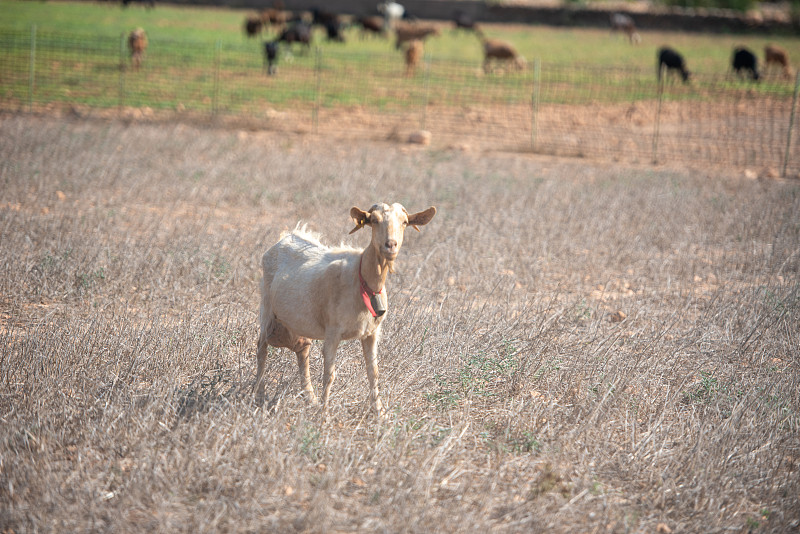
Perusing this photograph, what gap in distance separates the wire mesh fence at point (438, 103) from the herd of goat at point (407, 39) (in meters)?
0.65

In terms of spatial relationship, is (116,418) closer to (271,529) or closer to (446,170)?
(271,529)

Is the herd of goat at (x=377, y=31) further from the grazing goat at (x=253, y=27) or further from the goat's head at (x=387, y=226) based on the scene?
the goat's head at (x=387, y=226)

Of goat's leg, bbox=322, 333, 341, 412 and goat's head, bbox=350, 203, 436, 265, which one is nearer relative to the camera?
goat's head, bbox=350, 203, 436, 265

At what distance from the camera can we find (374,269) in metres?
4.34

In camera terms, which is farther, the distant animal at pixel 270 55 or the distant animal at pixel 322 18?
the distant animal at pixel 322 18

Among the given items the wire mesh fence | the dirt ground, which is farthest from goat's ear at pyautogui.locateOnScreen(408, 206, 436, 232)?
the wire mesh fence

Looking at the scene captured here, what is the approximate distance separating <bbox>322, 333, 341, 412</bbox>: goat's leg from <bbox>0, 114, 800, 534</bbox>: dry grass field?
141 millimetres

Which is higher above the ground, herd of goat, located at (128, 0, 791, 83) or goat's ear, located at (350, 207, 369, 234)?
herd of goat, located at (128, 0, 791, 83)

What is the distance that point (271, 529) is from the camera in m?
3.62

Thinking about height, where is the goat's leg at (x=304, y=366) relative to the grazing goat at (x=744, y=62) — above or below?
below

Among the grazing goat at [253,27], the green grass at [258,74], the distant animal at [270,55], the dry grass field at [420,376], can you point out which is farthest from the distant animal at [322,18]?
the dry grass field at [420,376]

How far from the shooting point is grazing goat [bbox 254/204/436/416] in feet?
14.0

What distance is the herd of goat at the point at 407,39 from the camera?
2325 cm

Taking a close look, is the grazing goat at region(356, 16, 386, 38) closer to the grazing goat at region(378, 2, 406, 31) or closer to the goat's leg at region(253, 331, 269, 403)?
the grazing goat at region(378, 2, 406, 31)
